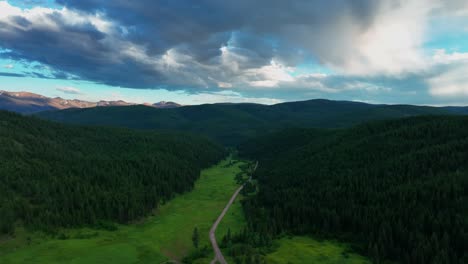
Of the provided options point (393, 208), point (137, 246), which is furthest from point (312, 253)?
point (137, 246)

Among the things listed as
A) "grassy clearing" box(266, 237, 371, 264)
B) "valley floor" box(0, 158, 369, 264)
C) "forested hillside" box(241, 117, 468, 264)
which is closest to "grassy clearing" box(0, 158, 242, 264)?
"valley floor" box(0, 158, 369, 264)

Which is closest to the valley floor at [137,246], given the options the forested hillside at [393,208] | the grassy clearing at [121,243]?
the grassy clearing at [121,243]

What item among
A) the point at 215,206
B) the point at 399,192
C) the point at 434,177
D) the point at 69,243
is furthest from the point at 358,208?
the point at 69,243

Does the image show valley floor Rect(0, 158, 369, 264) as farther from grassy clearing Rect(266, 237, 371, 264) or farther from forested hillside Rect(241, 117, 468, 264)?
forested hillside Rect(241, 117, 468, 264)

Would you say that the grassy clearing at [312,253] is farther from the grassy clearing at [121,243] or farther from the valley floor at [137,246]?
the grassy clearing at [121,243]

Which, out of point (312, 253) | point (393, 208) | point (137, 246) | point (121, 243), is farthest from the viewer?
point (393, 208)

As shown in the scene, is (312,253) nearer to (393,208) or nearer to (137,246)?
(393,208)

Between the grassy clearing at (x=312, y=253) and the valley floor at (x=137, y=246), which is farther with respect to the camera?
the grassy clearing at (x=312, y=253)

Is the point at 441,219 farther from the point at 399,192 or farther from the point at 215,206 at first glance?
the point at 215,206
